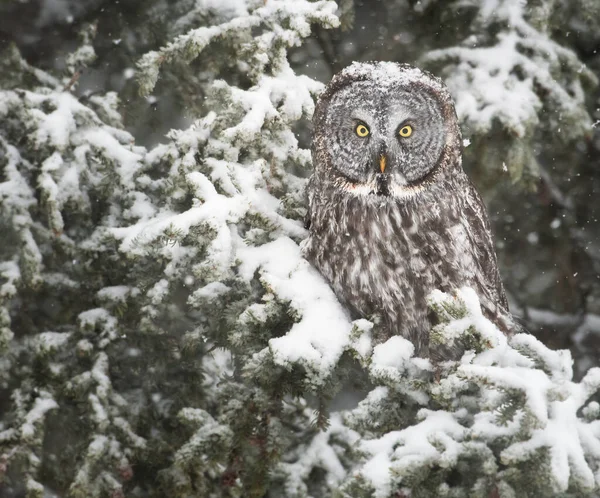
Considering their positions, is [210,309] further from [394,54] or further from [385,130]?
[394,54]

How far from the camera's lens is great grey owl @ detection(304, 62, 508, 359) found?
3246 mm

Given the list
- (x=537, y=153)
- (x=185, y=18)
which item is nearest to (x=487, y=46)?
(x=537, y=153)

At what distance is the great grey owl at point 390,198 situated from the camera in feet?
10.6

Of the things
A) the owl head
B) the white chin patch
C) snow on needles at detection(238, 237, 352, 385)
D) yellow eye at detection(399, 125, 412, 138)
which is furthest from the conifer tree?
yellow eye at detection(399, 125, 412, 138)

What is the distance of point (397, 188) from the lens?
3.30 metres

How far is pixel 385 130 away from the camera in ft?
10.8

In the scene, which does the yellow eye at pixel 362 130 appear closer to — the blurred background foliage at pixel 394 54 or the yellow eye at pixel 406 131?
the yellow eye at pixel 406 131

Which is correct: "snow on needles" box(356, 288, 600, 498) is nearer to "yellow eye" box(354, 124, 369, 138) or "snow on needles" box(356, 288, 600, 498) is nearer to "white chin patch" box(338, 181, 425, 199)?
"white chin patch" box(338, 181, 425, 199)

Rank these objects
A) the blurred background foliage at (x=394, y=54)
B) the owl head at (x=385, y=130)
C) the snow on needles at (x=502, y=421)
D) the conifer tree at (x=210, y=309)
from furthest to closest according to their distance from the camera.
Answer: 1. the blurred background foliage at (x=394, y=54)
2. the owl head at (x=385, y=130)
3. the conifer tree at (x=210, y=309)
4. the snow on needles at (x=502, y=421)

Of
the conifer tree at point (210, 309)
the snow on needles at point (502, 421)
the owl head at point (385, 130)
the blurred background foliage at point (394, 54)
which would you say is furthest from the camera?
the blurred background foliage at point (394, 54)

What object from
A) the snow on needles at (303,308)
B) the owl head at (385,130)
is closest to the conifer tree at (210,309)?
the snow on needles at (303,308)

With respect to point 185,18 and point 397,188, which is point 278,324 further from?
point 185,18

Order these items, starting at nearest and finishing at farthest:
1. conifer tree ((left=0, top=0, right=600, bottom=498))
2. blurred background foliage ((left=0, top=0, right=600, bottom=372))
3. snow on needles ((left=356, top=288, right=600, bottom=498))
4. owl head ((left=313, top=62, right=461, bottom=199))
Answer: snow on needles ((left=356, top=288, right=600, bottom=498))
conifer tree ((left=0, top=0, right=600, bottom=498))
owl head ((left=313, top=62, right=461, bottom=199))
blurred background foliage ((left=0, top=0, right=600, bottom=372))

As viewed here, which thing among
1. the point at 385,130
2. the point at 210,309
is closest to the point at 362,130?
the point at 385,130
